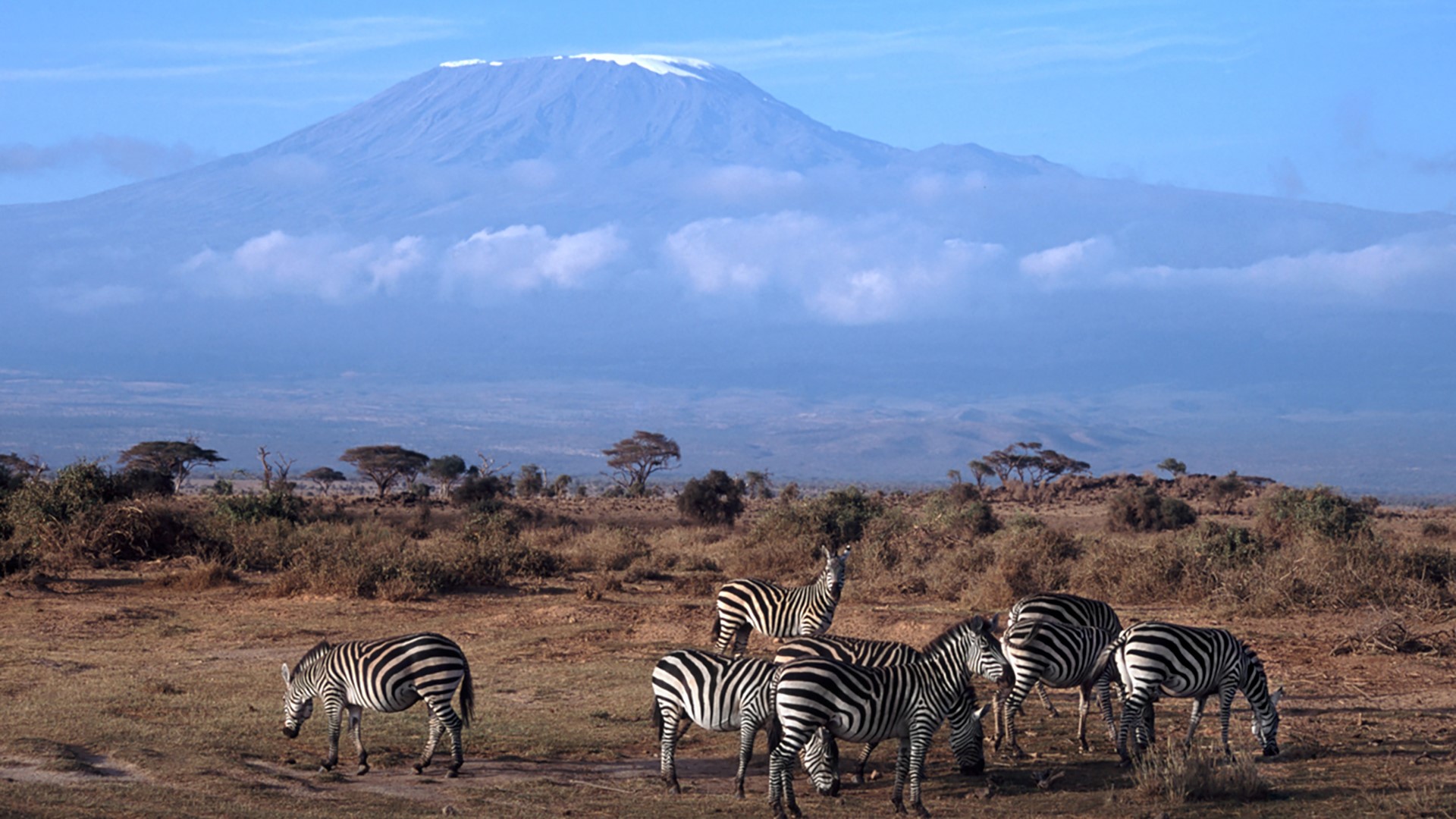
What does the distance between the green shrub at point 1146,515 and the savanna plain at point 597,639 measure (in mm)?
1593

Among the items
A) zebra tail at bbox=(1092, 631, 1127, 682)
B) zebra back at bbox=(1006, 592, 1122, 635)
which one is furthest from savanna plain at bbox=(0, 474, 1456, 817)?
zebra back at bbox=(1006, 592, 1122, 635)

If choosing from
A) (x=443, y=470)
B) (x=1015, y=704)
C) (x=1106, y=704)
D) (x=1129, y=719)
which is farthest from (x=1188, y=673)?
(x=443, y=470)

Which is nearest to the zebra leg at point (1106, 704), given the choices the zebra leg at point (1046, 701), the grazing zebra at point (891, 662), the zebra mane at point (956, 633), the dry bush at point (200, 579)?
the grazing zebra at point (891, 662)

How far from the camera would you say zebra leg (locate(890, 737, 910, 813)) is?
10234 mm

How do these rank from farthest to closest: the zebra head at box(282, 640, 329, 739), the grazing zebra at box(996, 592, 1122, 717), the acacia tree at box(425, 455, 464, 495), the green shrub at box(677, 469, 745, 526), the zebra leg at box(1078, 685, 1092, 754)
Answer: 1. the acacia tree at box(425, 455, 464, 495)
2. the green shrub at box(677, 469, 745, 526)
3. the grazing zebra at box(996, 592, 1122, 717)
4. the zebra leg at box(1078, 685, 1092, 754)
5. the zebra head at box(282, 640, 329, 739)

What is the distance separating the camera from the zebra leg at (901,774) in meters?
10.2

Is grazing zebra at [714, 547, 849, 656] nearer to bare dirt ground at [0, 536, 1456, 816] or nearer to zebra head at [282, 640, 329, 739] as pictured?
bare dirt ground at [0, 536, 1456, 816]

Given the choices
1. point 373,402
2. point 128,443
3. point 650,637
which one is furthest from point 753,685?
point 373,402

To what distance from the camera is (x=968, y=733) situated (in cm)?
1094

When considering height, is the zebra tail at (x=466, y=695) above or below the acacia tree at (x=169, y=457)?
below

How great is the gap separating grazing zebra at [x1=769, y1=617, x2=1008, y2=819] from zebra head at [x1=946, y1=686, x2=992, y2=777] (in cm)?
13

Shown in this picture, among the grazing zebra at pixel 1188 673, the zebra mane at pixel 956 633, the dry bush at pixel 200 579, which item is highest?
the zebra mane at pixel 956 633

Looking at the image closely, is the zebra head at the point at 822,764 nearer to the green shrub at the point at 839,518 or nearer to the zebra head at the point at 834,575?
the zebra head at the point at 834,575

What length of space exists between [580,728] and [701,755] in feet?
4.69
